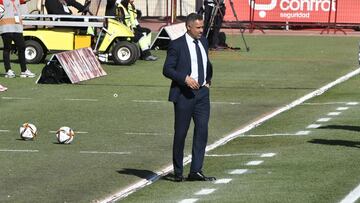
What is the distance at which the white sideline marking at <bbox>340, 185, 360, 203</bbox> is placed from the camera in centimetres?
1105

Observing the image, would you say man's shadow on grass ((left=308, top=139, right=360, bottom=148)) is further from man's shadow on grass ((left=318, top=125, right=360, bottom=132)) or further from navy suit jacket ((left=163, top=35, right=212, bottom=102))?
navy suit jacket ((left=163, top=35, right=212, bottom=102))

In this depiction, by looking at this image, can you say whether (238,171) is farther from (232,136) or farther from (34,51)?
(34,51)

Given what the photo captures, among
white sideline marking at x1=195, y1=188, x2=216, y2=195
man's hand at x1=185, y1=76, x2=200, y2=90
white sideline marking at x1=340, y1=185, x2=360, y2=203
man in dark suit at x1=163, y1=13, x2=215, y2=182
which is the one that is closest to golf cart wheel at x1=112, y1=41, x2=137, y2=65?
man in dark suit at x1=163, y1=13, x2=215, y2=182

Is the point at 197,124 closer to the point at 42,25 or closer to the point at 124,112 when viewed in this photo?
the point at 124,112

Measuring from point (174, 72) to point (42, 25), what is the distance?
15564 millimetres

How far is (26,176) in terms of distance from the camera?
13.1 metres

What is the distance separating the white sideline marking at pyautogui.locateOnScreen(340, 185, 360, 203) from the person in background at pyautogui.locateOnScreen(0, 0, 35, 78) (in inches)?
551

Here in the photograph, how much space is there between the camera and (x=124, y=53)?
2769 centimetres

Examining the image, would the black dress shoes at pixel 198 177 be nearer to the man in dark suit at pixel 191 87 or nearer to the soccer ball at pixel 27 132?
the man in dark suit at pixel 191 87

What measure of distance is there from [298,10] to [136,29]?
13.6 metres

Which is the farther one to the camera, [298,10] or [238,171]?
[298,10]

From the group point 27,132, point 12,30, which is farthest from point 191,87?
point 12,30

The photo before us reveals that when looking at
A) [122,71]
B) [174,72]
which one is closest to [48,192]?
[174,72]

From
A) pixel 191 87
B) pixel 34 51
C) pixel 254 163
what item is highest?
pixel 191 87
